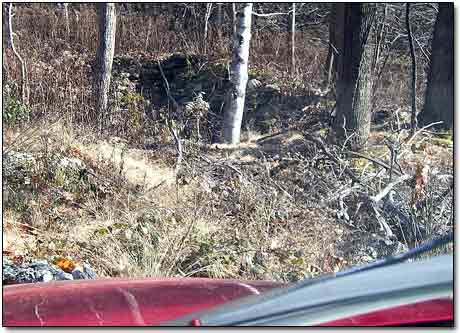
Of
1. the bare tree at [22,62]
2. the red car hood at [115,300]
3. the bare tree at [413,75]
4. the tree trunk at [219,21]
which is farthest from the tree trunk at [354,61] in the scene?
the red car hood at [115,300]

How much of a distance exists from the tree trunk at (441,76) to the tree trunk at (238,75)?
1.38m

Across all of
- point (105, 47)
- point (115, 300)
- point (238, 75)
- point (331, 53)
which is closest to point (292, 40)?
point (331, 53)

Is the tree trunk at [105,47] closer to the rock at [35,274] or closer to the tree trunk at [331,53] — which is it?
the tree trunk at [331,53]

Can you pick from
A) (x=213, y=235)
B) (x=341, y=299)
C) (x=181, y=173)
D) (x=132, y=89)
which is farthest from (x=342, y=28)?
(x=341, y=299)

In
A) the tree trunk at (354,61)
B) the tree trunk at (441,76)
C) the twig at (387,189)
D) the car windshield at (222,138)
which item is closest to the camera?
the car windshield at (222,138)

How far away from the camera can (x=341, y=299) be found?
39.2 inches

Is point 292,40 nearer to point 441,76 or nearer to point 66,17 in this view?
point 441,76

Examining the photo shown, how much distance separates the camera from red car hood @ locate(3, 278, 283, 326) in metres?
1.34

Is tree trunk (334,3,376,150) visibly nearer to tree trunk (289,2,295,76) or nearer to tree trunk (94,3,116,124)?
tree trunk (289,2,295,76)

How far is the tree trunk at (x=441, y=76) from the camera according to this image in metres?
5.46

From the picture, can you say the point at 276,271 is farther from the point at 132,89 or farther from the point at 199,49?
the point at 199,49

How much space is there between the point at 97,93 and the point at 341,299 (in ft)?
15.5

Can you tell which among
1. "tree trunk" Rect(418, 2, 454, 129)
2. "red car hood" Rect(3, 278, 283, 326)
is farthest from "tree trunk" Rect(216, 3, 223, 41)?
"red car hood" Rect(3, 278, 283, 326)

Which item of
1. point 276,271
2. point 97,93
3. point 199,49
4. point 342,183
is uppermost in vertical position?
point 199,49
